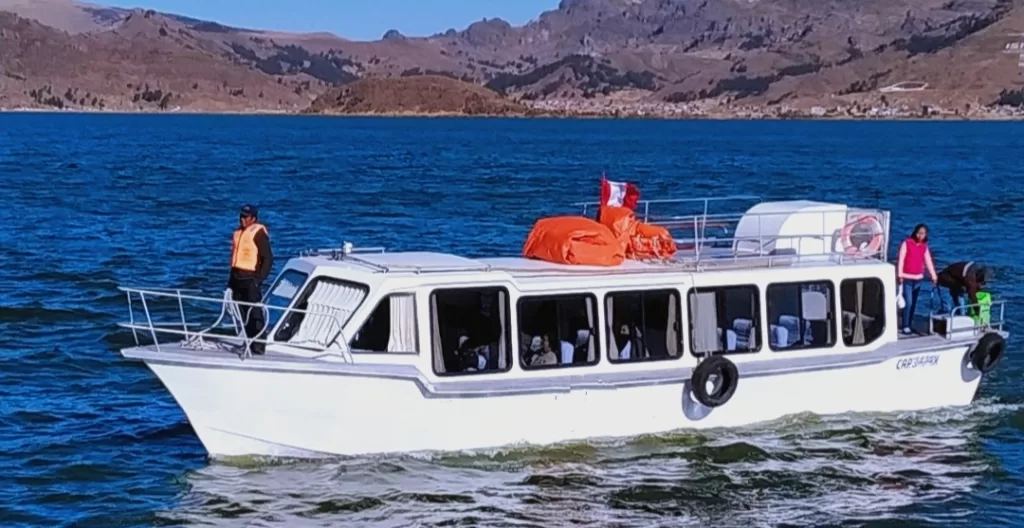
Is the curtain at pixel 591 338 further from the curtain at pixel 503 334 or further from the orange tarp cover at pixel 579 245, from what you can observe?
the curtain at pixel 503 334

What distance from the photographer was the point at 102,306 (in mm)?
33219

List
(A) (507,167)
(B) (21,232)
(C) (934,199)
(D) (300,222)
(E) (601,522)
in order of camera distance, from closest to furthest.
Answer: (E) (601,522), (B) (21,232), (D) (300,222), (C) (934,199), (A) (507,167)

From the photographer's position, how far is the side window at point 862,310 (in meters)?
21.7

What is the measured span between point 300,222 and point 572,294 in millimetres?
35898

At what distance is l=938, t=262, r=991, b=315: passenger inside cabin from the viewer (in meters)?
23.7

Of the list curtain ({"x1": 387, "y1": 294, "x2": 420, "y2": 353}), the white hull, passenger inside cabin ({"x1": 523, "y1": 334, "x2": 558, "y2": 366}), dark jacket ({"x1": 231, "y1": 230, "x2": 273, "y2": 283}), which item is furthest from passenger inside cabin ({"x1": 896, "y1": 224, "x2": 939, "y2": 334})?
dark jacket ({"x1": 231, "y1": 230, "x2": 273, "y2": 283})

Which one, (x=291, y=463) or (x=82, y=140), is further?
(x=82, y=140)

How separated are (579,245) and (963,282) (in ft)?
23.0

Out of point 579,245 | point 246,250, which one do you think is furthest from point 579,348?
point 246,250

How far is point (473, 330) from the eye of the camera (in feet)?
63.9

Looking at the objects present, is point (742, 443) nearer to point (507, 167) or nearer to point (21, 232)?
point (21, 232)

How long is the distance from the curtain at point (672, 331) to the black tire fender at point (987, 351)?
5.38 metres

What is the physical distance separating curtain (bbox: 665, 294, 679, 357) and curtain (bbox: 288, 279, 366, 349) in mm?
4323

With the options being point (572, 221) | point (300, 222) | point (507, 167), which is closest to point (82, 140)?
point (507, 167)
